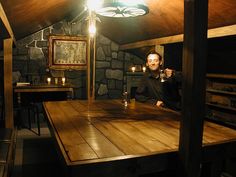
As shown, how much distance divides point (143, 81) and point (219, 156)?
2304 millimetres

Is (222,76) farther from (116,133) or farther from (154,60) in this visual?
(116,133)

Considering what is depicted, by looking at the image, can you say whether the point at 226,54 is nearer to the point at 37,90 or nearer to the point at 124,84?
the point at 124,84

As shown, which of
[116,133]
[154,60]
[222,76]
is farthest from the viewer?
[222,76]

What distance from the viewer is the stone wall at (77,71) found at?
21.6 feet

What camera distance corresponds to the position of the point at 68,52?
6812mm

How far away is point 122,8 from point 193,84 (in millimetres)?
1761

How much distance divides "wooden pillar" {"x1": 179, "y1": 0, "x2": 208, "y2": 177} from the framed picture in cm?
537

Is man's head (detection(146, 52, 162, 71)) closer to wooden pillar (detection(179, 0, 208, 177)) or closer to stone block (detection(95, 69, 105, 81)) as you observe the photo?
wooden pillar (detection(179, 0, 208, 177))

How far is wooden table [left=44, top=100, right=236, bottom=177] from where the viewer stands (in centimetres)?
170

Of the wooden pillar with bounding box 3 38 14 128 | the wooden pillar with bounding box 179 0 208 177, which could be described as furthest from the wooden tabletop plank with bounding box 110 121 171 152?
the wooden pillar with bounding box 3 38 14 128

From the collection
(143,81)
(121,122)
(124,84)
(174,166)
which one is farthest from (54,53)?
(174,166)

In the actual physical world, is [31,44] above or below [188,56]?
above

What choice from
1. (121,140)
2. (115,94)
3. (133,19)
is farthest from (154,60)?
(115,94)

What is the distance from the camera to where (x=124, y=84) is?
748 cm
